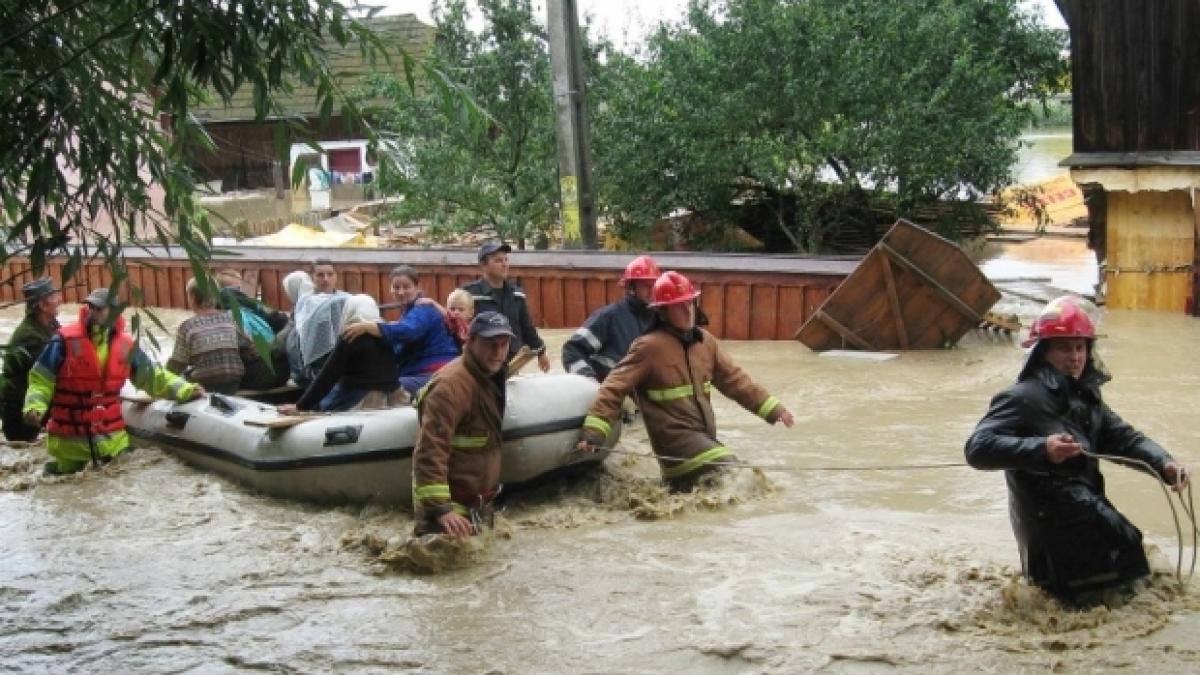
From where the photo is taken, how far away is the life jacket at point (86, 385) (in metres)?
8.30

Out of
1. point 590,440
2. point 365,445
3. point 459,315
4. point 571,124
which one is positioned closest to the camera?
point 590,440

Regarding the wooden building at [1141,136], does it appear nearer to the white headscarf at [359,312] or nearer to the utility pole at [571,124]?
the utility pole at [571,124]

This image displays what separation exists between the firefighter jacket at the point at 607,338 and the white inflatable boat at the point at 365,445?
0.62 metres

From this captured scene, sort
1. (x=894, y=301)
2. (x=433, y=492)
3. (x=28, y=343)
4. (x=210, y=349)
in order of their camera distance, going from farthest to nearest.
Result: (x=894, y=301), (x=210, y=349), (x=28, y=343), (x=433, y=492)

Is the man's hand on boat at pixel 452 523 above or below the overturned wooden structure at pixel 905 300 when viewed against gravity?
below

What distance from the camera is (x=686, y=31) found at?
1895 centimetres

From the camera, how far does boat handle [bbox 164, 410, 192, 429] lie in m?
9.02

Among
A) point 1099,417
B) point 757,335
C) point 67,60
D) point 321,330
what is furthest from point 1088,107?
point 67,60

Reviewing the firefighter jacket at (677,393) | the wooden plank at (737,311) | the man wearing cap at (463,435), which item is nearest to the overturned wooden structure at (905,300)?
the wooden plank at (737,311)

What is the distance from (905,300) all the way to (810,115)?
5519mm

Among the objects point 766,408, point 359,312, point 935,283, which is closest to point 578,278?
point 935,283

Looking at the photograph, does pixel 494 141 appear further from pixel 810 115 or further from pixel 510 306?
pixel 510 306

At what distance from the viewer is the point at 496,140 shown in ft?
63.8

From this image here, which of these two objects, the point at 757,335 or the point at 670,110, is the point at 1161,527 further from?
the point at 670,110
